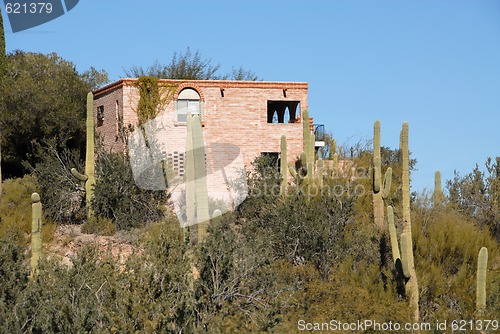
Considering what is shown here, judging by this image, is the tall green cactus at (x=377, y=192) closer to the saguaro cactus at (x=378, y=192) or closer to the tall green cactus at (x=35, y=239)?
the saguaro cactus at (x=378, y=192)

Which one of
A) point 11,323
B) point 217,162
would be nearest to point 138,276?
point 11,323

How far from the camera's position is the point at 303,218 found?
23.6 m

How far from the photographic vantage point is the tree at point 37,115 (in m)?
31.5

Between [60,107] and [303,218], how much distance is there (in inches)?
479

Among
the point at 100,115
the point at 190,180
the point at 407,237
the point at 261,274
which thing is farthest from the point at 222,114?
the point at 261,274

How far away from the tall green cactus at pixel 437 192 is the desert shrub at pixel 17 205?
1155cm

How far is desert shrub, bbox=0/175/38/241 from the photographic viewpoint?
85.4 feet

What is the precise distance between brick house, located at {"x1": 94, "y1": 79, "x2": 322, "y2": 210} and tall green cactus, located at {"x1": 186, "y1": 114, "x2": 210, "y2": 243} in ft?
34.8

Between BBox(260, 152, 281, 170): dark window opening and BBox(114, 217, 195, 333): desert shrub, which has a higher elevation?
BBox(260, 152, 281, 170): dark window opening

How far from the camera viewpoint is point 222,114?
107ft

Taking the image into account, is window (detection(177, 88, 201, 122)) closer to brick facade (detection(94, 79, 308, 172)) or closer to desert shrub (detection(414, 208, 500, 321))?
brick facade (detection(94, 79, 308, 172))

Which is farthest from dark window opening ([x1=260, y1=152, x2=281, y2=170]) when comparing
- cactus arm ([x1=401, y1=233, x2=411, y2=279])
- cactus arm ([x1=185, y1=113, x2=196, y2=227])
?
cactus arm ([x1=401, y1=233, x2=411, y2=279])

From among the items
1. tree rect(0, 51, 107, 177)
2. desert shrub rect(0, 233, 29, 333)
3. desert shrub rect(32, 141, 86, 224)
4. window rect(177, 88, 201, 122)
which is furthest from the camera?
window rect(177, 88, 201, 122)

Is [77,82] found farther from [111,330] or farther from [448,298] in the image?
[111,330]
